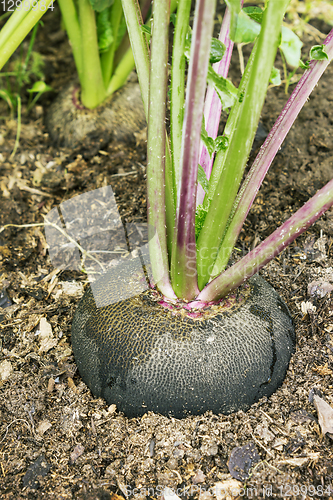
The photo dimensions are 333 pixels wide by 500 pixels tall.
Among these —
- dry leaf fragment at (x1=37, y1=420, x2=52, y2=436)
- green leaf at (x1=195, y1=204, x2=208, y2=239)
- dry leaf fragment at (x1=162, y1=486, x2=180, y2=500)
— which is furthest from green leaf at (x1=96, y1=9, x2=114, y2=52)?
dry leaf fragment at (x1=162, y1=486, x2=180, y2=500)

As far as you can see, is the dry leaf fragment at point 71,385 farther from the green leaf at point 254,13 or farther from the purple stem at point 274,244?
the green leaf at point 254,13

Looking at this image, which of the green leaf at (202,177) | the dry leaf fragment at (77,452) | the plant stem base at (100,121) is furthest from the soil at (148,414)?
the green leaf at (202,177)

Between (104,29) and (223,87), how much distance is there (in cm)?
117

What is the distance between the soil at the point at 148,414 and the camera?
102 cm

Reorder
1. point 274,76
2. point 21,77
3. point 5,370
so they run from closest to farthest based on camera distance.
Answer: point 274,76
point 5,370
point 21,77

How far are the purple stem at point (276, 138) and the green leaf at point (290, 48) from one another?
0.17 metres

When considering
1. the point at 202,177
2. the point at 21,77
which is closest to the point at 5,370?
the point at 202,177

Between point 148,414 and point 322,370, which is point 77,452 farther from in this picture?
point 322,370

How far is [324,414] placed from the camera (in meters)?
1.10

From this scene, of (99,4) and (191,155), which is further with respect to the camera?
(99,4)

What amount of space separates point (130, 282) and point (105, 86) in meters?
1.26

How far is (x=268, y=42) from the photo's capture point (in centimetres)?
80

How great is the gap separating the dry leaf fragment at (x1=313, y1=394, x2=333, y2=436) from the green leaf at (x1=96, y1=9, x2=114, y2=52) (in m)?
1.65

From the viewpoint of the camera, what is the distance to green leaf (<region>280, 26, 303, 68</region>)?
0.85m
